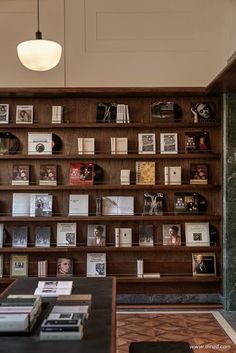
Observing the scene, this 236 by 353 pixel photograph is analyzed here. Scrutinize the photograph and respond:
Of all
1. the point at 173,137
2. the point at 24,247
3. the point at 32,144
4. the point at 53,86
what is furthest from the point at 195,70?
the point at 24,247

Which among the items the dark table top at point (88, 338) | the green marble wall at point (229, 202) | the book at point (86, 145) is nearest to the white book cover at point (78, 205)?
the book at point (86, 145)

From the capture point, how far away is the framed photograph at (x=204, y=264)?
5.52 m

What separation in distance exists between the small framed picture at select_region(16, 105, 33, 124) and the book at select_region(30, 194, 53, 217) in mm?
865

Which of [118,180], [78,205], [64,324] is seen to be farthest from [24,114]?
[64,324]

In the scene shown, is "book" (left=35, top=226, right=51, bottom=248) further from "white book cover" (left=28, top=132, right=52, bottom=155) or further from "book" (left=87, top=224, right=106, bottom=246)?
"white book cover" (left=28, top=132, right=52, bottom=155)

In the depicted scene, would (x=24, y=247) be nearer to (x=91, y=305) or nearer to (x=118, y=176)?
(x=118, y=176)

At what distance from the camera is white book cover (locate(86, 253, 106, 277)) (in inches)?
217

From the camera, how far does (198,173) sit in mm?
5555

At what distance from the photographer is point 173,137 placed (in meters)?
5.57

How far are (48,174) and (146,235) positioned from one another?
1.34 m

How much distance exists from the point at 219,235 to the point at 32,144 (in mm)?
2407

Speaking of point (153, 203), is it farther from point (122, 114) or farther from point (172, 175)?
point (122, 114)

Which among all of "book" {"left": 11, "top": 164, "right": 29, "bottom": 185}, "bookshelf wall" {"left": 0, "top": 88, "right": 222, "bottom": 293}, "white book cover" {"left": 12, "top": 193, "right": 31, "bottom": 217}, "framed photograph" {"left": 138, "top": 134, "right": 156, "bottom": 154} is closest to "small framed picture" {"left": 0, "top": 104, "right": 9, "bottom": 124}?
"bookshelf wall" {"left": 0, "top": 88, "right": 222, "bottom": 293}

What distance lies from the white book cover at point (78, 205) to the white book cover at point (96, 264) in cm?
50
